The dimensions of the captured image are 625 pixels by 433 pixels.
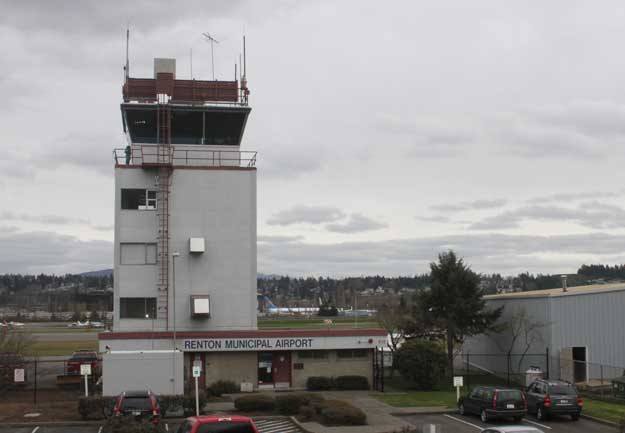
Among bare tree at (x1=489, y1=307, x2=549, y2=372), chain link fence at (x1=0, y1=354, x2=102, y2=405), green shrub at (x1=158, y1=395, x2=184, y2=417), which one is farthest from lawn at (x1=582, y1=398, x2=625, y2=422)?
chain link fence at (x1=0, y1=354, x2=102, y2=405)

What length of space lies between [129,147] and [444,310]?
22898 millimetres

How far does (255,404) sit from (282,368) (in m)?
9.10

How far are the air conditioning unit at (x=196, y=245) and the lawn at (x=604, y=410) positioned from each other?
2140 centimetres

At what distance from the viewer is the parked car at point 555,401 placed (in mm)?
31828

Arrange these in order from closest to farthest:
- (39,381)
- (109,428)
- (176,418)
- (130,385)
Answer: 1. (109,428)
2. (176,418)
3. (130,385)
4. (39,381)

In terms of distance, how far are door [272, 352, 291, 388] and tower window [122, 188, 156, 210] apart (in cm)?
1103

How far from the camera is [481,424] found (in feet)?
102

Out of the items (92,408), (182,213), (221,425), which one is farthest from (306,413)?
(182,213)

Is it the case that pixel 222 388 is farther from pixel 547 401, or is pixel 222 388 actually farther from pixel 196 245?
pixel 547 401

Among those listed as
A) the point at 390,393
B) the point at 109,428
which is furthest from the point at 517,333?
the point at 109,428

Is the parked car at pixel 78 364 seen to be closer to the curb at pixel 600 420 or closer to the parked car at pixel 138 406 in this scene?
the parked car at pixel 138 406

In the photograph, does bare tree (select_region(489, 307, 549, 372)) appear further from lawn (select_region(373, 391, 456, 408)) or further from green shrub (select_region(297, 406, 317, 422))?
green shrub (select_region(297, 406, 317, 422))

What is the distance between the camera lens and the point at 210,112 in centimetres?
4422

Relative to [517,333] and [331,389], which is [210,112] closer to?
[331,389]
